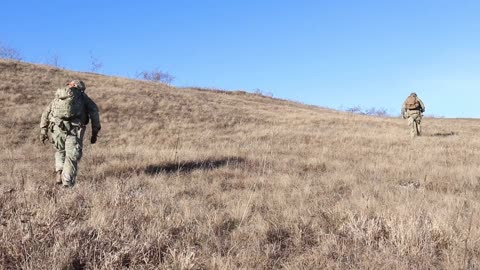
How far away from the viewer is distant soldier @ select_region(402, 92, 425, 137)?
56.1 feet

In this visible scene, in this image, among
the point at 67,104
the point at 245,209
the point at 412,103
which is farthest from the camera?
the point at 412,103

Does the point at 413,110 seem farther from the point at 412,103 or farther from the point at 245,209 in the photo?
the point at 245,209

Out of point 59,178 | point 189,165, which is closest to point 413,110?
point 189,165

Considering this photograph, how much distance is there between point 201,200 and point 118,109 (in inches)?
585

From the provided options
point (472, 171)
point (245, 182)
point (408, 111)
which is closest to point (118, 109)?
point (408, 111)

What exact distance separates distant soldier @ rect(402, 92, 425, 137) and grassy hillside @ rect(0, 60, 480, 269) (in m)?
4.07

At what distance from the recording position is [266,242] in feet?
13.4

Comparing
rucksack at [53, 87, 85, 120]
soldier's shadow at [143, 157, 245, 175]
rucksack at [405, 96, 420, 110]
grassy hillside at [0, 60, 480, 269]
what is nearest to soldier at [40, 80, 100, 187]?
rucksack at [53, 87, 85, 120]

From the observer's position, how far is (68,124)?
7.29 metres

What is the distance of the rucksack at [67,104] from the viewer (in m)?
7.16

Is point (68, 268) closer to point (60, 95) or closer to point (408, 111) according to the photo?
point (60, 95)

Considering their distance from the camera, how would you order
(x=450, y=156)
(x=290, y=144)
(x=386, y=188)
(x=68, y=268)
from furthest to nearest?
1. (x=290, y=144)
2. (x=450, y=156)
3. (x=386, y=188)
4. (x=68, y=268)

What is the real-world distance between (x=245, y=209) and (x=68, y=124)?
3.78 metres

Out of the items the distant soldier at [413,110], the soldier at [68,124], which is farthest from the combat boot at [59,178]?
the distant soldier at [413,110]
